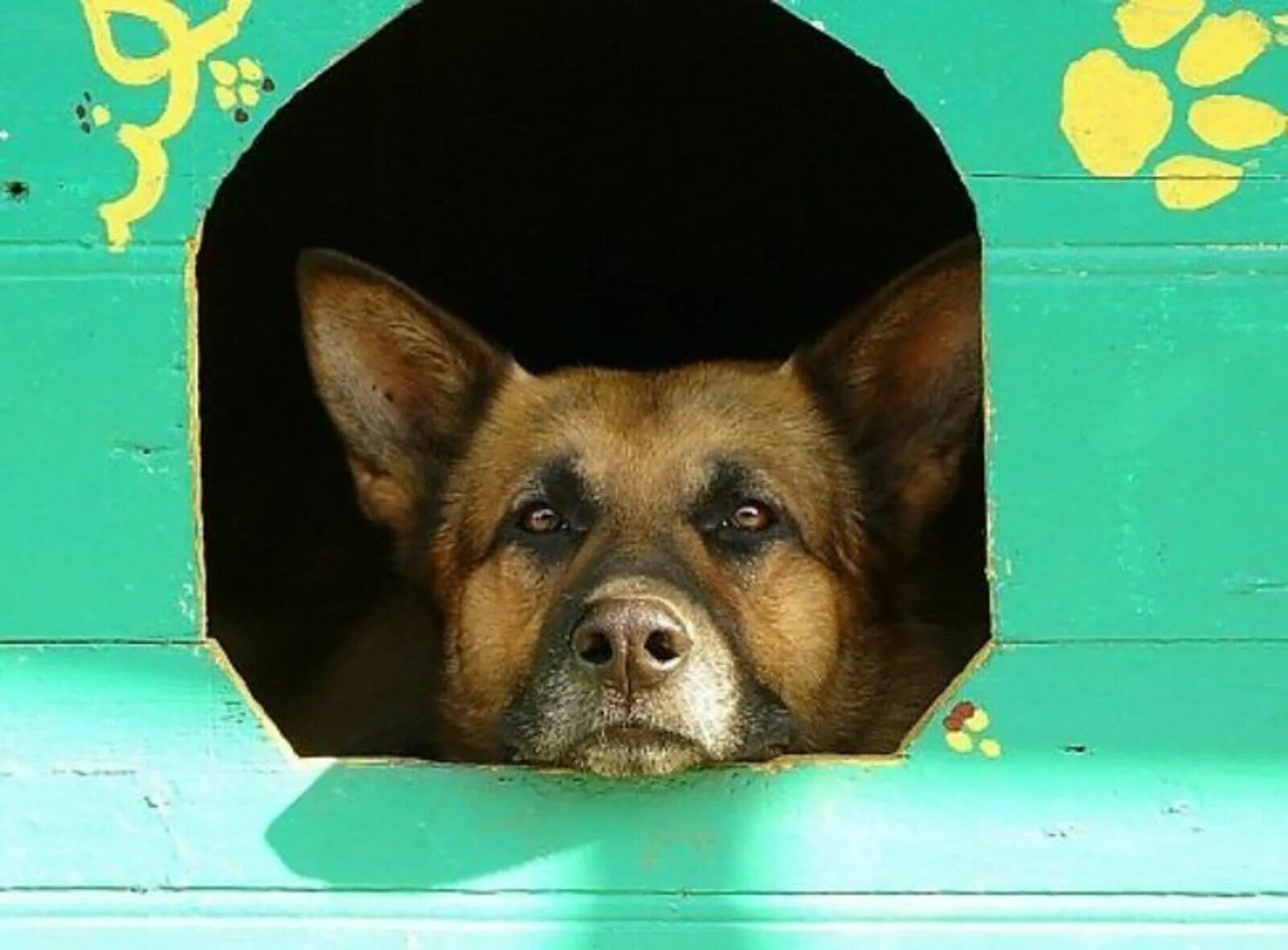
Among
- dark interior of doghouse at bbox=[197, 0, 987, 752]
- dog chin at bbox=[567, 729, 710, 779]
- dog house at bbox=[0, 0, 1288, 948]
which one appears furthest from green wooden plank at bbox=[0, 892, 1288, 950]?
dark interior of doghouse at bbox=[197, 0, 987, 752]

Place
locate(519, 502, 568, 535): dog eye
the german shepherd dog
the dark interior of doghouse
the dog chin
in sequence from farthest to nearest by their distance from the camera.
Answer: the dark interior of doghouse
locate(519, 502, 568, 535): dog eye
the german shepherd dog
the dog chin

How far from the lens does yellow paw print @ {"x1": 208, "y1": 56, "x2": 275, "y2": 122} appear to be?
1964mm

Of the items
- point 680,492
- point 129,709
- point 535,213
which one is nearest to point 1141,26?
point 680,492

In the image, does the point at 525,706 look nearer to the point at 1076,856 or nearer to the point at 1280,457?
the point at 1076,856

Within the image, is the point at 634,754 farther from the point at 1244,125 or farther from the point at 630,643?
the point at 1244,125

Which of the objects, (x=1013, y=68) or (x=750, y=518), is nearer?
(x=1013, y=68)

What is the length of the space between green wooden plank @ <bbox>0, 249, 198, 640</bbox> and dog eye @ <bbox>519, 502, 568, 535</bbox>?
67cm

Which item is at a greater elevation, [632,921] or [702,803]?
[702,803]

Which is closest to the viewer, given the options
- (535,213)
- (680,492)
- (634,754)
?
(634,754)

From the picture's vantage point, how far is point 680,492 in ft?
8.38

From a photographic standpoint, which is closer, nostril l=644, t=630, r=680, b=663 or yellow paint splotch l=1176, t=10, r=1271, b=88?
yellow paint splotch l=1176, t=10, r=1271, b=88

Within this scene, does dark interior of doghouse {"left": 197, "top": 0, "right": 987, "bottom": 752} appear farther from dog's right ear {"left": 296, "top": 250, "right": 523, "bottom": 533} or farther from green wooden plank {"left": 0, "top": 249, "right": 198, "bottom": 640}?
green wooden plank {"left": 0, "top": 249, "right": 198, "bottom": 640}

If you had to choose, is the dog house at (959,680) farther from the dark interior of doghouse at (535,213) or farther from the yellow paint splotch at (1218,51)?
the dark interior of doghouse at (535,213)

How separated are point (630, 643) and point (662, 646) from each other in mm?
36
